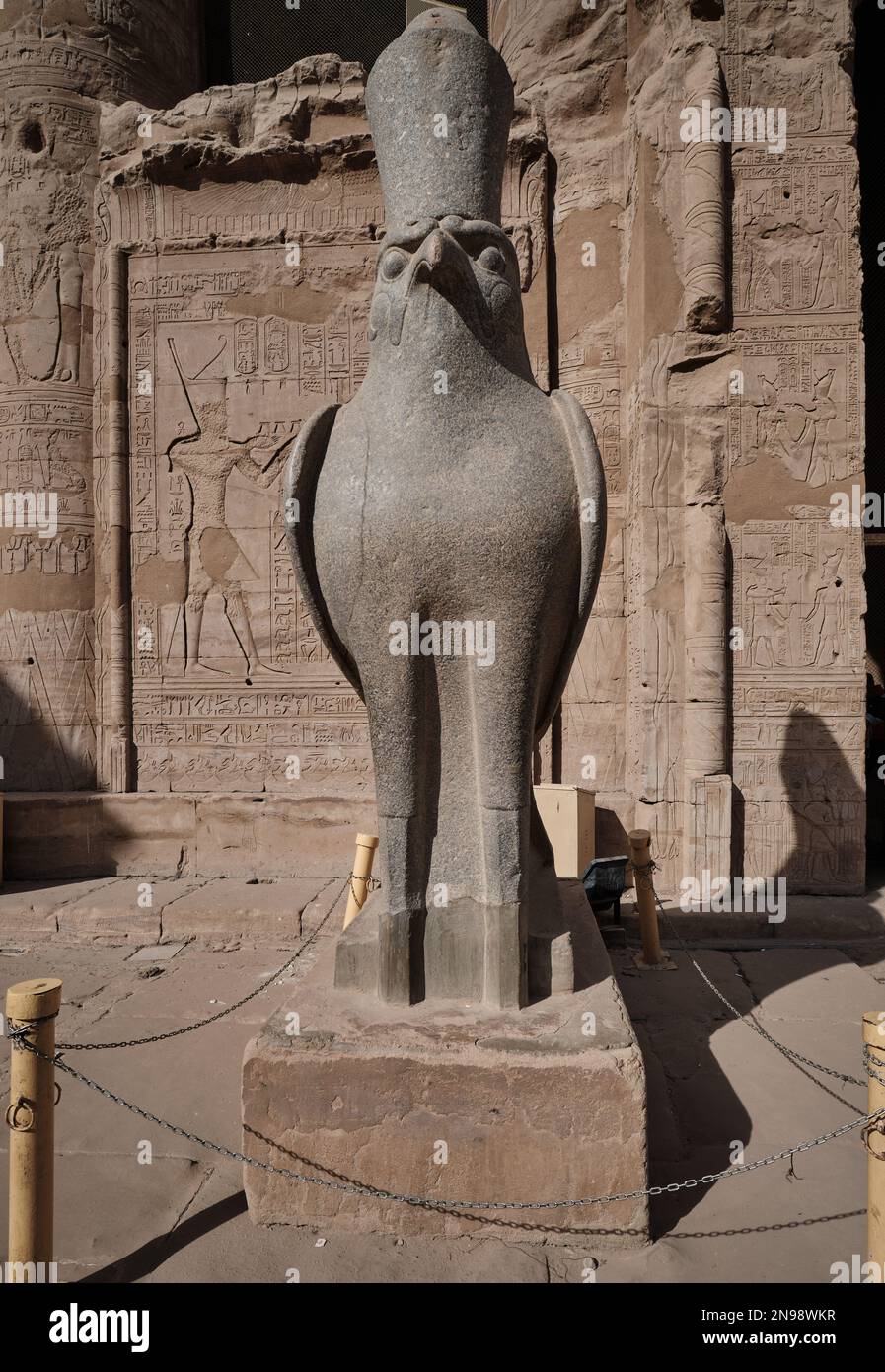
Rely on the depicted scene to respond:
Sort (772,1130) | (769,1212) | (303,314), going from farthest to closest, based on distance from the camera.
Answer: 1. (303,314)
2. (772,1130)
3. (769,1212)

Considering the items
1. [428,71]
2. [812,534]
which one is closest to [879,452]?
[812,534]

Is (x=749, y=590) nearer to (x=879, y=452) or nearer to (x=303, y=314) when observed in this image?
(x=303, y=314)

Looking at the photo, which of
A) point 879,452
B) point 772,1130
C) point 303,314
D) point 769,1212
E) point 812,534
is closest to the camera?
→ point 769,1212

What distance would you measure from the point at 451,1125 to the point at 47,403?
7144 mm

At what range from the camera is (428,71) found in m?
2.66

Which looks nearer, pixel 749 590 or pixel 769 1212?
pixel 769 1212

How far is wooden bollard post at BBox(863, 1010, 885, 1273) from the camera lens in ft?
6.64

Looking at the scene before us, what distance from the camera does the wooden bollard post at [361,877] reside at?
458cm

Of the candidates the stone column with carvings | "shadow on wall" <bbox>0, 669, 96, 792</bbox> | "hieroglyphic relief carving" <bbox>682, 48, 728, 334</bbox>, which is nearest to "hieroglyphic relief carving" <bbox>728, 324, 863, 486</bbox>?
"hieroglyphic relief carving" <bbox>682, 48, 728, 334</bbox>

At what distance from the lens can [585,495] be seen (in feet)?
8.62

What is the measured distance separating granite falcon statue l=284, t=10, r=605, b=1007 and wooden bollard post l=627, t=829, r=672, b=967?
193 centimetres

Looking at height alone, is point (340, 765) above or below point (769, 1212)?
above

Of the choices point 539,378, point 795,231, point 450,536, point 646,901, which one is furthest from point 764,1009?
point 795,231

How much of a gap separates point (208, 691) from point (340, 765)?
139 cm
